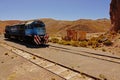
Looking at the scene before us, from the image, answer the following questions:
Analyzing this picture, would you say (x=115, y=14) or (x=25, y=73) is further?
(x=115, y=14)

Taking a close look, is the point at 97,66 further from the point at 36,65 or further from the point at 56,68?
the point at 36,65

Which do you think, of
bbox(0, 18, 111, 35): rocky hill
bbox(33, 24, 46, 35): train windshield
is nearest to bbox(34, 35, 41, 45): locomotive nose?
bbox(33, 24, 46, 35): train windshield

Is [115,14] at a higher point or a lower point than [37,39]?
higher

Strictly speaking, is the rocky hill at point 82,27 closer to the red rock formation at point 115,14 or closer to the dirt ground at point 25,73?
the red rock formation at point 115,14

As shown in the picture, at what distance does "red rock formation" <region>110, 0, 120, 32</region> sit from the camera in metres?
29.1

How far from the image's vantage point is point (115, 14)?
98.9ft

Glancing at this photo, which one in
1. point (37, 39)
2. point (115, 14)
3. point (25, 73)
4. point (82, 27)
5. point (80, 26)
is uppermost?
point (115, 14)

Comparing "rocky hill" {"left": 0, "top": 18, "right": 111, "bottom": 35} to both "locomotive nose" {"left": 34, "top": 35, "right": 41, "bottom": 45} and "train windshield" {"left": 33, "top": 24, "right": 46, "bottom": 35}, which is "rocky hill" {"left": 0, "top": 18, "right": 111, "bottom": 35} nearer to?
"train windshield" {"left": 33, "top": 24, "right": 46, "bottom": 35}

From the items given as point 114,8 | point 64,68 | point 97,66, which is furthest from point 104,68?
point 114,8

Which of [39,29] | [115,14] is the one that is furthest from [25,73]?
[115,14]

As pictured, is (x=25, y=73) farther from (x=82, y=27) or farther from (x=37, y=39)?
(x=82, y=27)

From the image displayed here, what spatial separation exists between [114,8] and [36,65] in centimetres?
2033

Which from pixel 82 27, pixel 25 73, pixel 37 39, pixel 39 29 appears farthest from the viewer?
pixel 82 27

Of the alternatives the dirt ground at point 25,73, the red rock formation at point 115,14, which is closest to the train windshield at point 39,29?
the red rock formation at point 115,14
